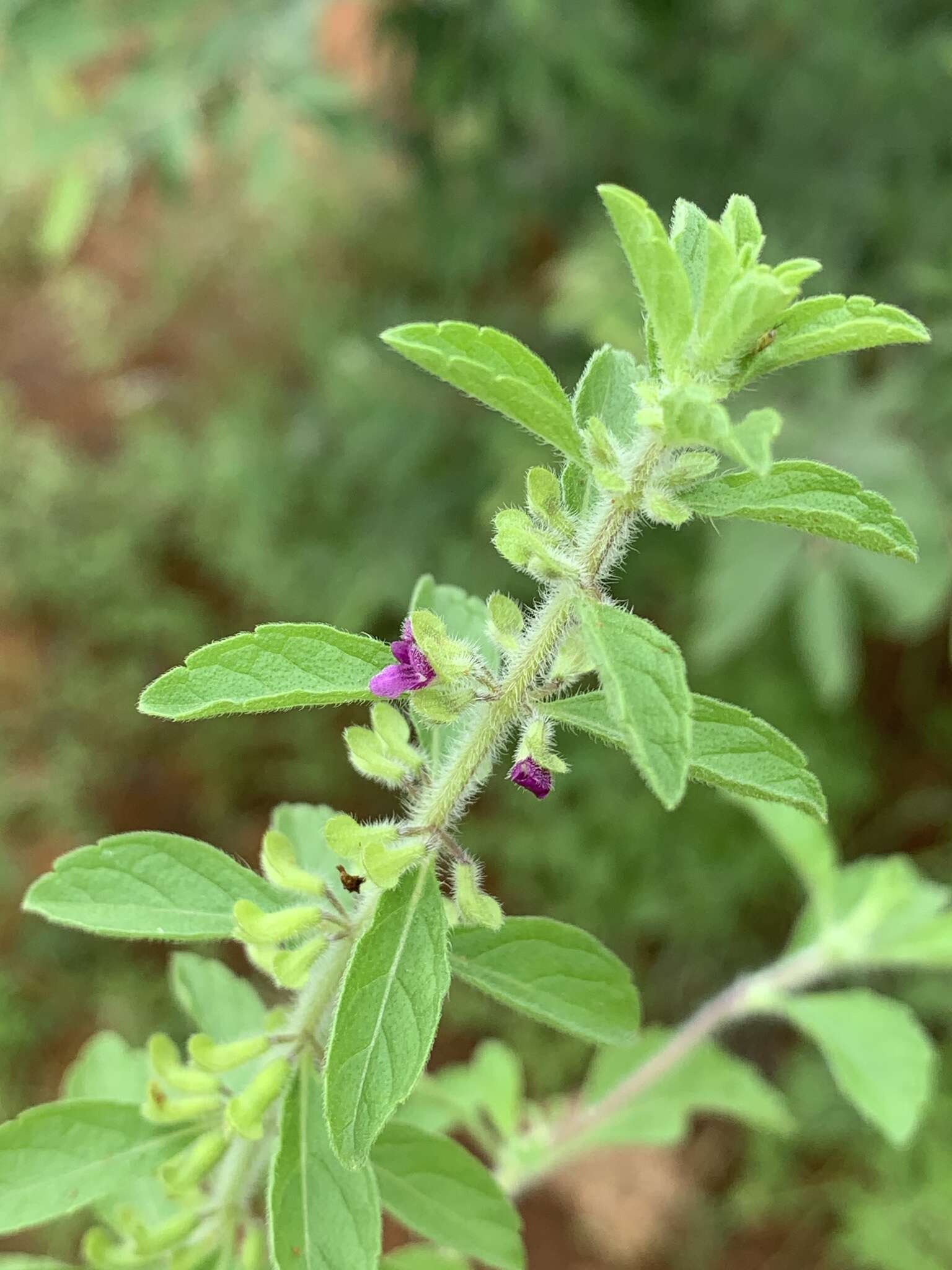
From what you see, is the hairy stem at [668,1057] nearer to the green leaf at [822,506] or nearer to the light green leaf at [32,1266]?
the light green leaf at [32,1266]

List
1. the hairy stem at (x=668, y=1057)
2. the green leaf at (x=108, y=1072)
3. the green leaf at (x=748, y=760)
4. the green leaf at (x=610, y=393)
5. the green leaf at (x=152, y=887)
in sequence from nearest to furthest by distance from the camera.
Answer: the green leaf at (x=748, y=760), the green leaf at (x=610, y=393), the green leaf at (x=152, y=887), the green leaf at (x=108, y=1072), the hairy stem at (x=668, y=1057)

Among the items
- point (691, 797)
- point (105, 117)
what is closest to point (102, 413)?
point (105, 117)

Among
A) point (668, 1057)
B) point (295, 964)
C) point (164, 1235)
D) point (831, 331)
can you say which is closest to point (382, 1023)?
point (295, 964)

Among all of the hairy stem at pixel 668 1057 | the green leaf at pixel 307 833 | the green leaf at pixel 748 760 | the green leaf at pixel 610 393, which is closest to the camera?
the green leaf at pixel 748 760

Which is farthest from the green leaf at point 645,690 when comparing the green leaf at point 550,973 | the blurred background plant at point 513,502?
the blurred background plant at point 513,502

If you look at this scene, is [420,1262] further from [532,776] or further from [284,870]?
[532,776]

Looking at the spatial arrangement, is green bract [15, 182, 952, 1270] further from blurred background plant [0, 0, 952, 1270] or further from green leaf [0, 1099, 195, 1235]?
blurred background plant [0, 0, 952, 1270]
